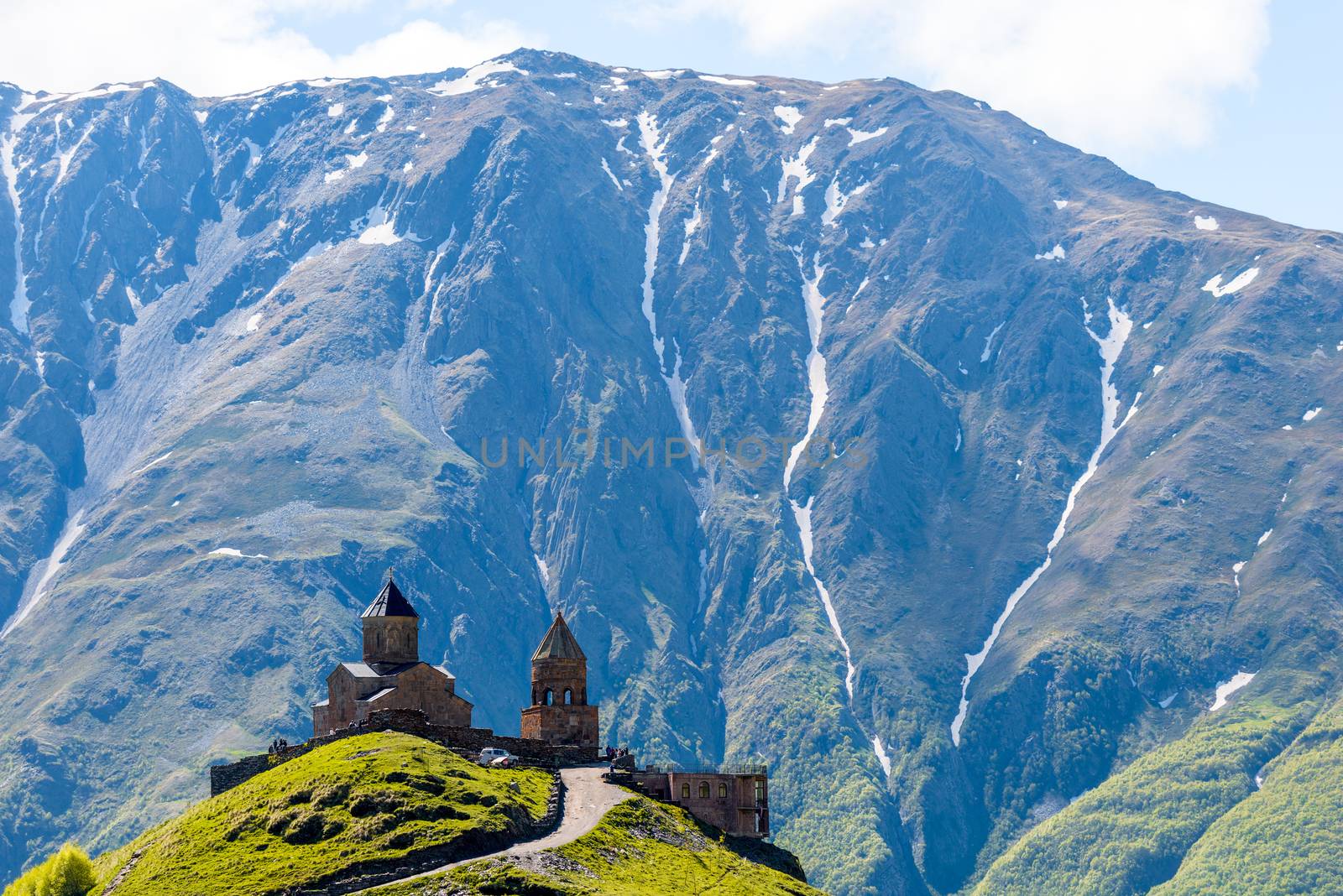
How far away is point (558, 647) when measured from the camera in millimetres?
174750

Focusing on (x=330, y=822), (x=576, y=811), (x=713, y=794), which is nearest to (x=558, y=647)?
(x=713, y=794)

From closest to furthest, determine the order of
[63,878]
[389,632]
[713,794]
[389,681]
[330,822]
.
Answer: [330,822] → [63,878] → [713,794] → [389,681] → [389,632]

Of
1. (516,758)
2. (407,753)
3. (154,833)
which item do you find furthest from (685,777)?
(154,833)

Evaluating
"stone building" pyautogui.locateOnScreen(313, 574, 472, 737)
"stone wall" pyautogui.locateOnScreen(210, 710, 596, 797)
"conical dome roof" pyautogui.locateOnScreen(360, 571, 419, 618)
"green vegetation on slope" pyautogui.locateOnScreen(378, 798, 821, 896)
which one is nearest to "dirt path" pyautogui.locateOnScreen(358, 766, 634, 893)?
"green vegetation on slope" pyautogui.locateOnScreen(378, 798, 821, 896)

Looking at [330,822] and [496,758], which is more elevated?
[496,758]

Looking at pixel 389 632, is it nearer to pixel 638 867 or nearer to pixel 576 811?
pixel 576 811

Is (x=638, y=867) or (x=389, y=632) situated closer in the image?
(x=638, y=867)

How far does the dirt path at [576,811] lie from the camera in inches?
4786

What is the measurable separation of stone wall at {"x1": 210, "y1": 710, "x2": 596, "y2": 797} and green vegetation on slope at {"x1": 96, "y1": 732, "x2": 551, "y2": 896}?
306 inches

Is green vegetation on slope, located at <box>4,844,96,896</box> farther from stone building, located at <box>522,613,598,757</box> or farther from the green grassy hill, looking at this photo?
stone building, located at <box>522,613,598,757</box>

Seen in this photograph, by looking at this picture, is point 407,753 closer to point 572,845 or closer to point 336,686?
point 572,845

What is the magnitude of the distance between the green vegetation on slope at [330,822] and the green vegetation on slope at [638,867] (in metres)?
4.58

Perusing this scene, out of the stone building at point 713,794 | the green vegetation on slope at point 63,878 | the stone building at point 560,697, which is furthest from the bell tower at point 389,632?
the green vegetation on slope at point 63,878

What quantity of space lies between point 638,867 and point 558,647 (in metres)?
46.5
